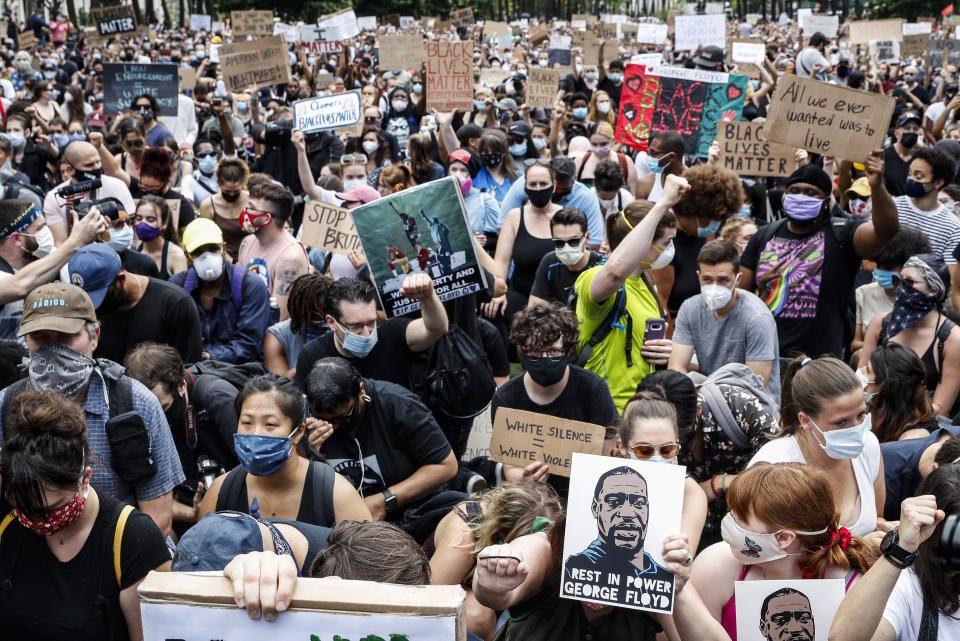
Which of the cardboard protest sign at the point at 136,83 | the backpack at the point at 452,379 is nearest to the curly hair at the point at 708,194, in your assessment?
the backpack at the point at 452,379

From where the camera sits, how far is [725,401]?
414cm

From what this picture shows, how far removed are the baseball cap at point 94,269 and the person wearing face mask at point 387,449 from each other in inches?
51.8

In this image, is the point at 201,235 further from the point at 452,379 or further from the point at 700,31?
the point at 700,31

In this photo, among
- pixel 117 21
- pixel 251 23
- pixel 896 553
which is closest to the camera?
pixel 896 553

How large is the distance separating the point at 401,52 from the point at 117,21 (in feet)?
31.1

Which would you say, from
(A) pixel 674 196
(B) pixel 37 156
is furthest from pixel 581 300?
(B) pixel 37 156

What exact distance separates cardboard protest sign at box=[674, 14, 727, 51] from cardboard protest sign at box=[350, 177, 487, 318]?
14.9 meters

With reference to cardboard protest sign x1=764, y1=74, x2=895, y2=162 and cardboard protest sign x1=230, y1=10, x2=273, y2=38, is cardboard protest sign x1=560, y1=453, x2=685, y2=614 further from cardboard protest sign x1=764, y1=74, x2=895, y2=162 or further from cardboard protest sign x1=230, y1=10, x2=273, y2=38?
cardboard protest sign x1=230, y1=10, x2=273, y2=38

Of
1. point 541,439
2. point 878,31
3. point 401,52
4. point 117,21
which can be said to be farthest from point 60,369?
point 878,31

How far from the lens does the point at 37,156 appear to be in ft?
35.3

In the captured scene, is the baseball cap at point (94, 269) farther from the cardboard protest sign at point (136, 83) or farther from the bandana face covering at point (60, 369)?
the cardboard protest sign at point (136, 83)

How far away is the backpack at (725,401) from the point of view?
4090mm

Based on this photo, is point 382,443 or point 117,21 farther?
point 117,21

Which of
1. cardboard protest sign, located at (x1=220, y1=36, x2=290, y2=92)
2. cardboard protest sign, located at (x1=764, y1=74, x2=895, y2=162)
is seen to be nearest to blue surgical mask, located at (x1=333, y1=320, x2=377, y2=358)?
cardboard protest sign, located at (x1=764, y1=74, x2=895, y2=162)
